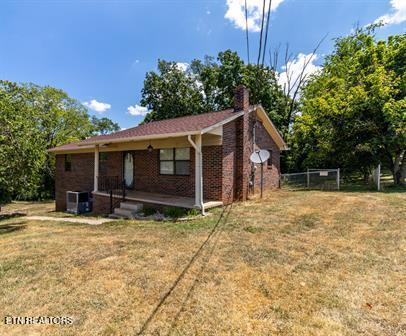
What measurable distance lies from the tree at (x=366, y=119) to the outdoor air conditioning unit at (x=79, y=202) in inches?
597

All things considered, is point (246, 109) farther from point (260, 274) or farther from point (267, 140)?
point (260, 274)

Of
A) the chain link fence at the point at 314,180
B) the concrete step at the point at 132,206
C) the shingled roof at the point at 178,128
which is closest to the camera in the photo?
the shingled roof at the point at 178,128

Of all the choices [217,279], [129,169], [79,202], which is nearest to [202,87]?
[129,169]

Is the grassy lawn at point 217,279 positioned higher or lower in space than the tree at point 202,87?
lower

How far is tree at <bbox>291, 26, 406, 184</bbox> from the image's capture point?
12.3m

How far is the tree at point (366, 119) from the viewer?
40.3ft

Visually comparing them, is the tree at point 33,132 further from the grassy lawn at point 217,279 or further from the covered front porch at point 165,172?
the grassy lawn at point 217,279

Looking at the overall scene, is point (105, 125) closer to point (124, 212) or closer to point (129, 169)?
point (129, 169)

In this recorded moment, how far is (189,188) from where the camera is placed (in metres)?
9.53

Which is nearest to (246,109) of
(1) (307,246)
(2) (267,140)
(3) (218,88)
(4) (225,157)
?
(4) (225,157)

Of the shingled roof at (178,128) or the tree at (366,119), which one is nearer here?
the shingled roof at (178,128)

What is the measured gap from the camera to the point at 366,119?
1322 centimetres

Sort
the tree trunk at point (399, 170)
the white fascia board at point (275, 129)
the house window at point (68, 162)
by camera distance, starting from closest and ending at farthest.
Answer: the white fascia board at point (275, 129), the tree trunk at point (399, 170), the house window at point (68, 162)

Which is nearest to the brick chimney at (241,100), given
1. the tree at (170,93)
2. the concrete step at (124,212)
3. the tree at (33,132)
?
the concrete step at (124,212)
